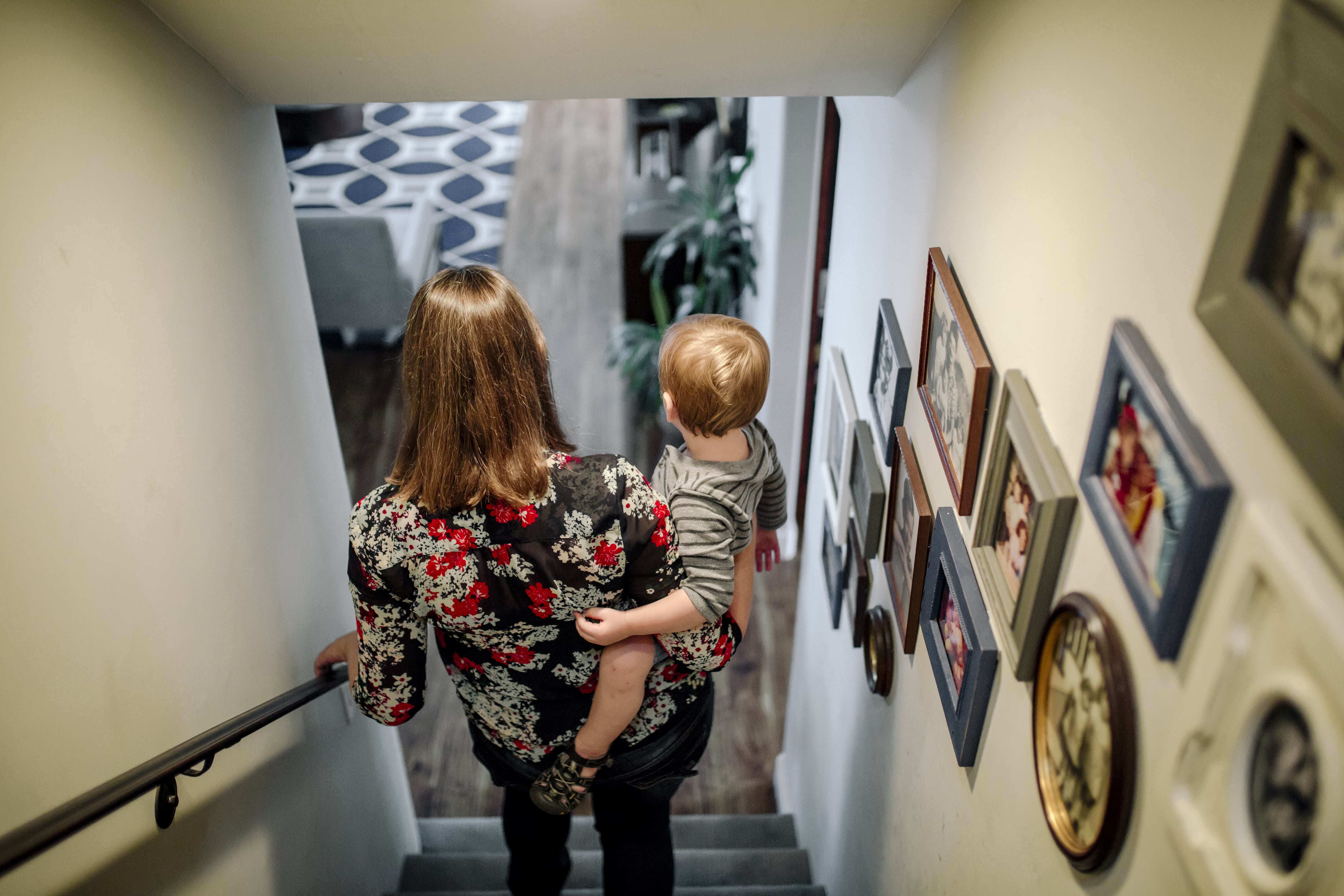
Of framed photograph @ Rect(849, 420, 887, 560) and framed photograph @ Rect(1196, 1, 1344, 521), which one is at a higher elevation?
framed photograph @ Rect(849, 420, 887, 560)

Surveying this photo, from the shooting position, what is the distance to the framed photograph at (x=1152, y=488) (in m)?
0.75

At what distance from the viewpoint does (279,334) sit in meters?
2.00

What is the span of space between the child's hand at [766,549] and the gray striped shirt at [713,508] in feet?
0.78

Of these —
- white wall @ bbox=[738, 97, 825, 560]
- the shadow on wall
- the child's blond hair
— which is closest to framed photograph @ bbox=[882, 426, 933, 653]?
the child's blond hair

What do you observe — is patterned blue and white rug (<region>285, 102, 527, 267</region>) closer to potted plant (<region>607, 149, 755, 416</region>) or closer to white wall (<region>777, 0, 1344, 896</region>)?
potted plant (<region>607, 149, 755, 416</region>)

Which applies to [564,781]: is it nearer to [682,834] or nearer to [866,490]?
[866,490]

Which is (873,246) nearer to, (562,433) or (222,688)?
(562,433)

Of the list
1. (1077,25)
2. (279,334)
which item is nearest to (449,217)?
(279,334)

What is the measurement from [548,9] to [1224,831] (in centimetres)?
136

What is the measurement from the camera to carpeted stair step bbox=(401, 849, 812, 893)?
285 centimetres

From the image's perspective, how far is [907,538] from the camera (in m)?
1.68

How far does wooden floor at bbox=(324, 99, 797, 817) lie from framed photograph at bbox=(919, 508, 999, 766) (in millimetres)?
551

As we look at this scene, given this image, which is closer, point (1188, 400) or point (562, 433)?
point (1188, 400)

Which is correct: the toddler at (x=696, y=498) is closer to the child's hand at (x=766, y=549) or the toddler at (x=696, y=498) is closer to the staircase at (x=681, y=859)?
the child's hand at (x=766, y=549)
